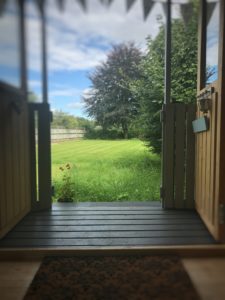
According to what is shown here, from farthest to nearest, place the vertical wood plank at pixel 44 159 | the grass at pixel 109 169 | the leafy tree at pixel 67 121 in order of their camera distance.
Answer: the grass at pixel 109 169
the leafy tree at pixel 67 121
the vertical wood plank at pixel 44 159

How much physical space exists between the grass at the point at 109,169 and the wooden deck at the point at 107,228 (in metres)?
0.68

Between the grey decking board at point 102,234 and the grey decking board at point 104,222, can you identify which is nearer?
the grey decking board at point 102,234

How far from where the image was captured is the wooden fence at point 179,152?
278 cm

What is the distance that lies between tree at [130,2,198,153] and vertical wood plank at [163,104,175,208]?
0.43 m

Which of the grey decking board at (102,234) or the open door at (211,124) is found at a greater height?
the open door at (211,124)

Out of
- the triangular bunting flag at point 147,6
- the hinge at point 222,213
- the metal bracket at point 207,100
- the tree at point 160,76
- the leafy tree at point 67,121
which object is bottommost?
the hinge at point 222,213

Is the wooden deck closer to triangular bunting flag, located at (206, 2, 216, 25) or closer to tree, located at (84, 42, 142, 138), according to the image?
tree, located at (84, 42, 142, 138)

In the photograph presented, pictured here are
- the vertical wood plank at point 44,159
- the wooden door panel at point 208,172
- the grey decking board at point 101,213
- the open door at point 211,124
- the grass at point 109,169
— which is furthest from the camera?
the grass at point 109,169

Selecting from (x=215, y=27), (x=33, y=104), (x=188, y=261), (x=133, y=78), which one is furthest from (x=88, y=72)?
(x=188, y=261)

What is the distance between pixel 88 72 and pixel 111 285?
2769 millimetres

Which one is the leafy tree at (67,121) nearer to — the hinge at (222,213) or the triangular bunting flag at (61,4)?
the triangular bunting flag at (61,4)

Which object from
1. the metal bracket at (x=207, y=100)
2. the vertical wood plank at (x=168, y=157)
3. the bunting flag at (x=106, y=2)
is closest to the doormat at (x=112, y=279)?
the vertical wood plank at (x=168, y=157)

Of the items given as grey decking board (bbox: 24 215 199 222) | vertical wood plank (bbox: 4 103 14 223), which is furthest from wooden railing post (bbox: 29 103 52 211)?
vertical wood plank (bbox: 4 103 14 223)

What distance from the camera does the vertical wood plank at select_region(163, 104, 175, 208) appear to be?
279cm
